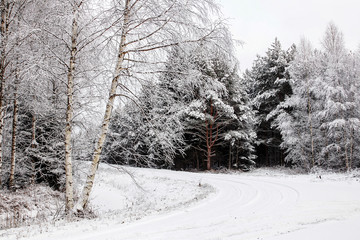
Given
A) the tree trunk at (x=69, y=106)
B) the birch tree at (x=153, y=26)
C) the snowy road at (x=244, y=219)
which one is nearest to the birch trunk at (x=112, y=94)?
the birch tree at (x=153, y=26)

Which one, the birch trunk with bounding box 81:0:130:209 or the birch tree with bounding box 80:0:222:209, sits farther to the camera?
the birch trunk with bounding box 81:0:130:209

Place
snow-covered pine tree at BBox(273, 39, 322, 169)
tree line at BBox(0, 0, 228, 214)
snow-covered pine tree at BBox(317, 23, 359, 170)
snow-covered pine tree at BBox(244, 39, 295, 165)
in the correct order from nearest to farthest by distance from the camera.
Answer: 1. tree line at BBox(0, 0, 228, 214)
2. snow-covered pine tree at BBox(317, 23, 359, 170)
3. snow-covered pine tree at BBox(273, 39, 322, 169)
4. snow-covered pine tree at BBox(244, 39, 295, 165)

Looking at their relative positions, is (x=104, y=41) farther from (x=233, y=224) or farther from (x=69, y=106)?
(x=233, y=224)

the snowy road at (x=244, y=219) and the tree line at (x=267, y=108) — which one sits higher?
the tree line at (x=267, y=108)

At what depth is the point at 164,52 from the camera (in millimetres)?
7363

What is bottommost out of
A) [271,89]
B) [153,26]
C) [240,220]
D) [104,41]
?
[240,220]

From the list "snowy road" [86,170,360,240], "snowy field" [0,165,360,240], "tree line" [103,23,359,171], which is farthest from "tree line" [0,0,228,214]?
"snowy road" [86,170,360,240]

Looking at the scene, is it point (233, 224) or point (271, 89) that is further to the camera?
point (271, 89)

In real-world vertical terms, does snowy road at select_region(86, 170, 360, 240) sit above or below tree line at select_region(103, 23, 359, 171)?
below

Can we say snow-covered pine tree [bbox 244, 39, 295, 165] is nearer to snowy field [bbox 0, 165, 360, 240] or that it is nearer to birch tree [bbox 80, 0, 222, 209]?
snowy field [bbox 0, 165, 360, 240]

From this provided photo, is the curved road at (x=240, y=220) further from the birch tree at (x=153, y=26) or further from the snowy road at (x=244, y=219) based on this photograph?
the birch tree at (x=153, y=26)

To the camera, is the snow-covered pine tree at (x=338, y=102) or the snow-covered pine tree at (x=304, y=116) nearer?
the snow-covered pine tree at (x=338, y=102)

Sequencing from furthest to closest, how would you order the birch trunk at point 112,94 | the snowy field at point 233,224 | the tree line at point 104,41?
1. the birch trunk at point 112,94
2. the tree line at point 104,41
3. the snowy field at point 233,224

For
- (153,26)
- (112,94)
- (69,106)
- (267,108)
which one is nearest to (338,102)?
(267,108)
